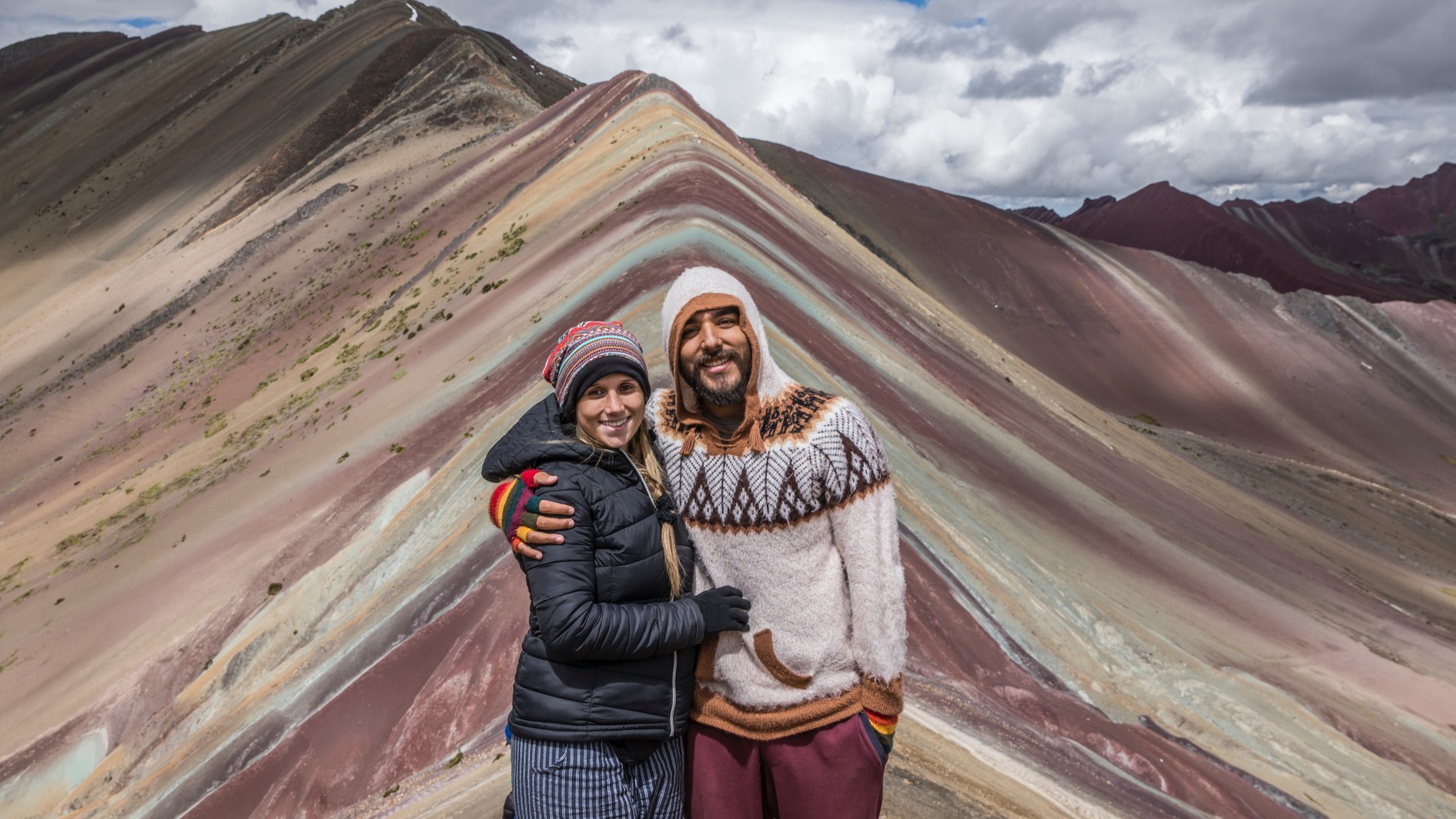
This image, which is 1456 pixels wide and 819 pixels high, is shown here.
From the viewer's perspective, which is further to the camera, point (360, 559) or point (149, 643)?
point (149, 643)

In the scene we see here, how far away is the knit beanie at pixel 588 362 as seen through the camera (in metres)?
2.57

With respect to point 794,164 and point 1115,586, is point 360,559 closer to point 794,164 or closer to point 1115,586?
point 1115,586

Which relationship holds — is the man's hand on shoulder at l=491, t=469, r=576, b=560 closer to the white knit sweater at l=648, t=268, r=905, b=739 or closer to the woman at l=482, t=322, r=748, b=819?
the woman at l=482, t=322, r=748, b=819

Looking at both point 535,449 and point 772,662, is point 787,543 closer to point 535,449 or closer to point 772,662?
point 772,662

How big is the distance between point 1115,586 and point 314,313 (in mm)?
17573

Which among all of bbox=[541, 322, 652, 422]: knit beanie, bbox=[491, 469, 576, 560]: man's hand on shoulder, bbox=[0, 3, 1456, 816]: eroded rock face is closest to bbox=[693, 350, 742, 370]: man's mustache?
bbox=[541, 322, 652, 422]: knit beanie

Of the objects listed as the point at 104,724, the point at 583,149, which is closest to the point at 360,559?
the point at 104,724

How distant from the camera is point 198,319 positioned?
77.2ft

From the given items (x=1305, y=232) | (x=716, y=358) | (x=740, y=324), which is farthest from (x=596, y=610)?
(x=1305, y=232)

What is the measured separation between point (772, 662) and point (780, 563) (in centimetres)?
31

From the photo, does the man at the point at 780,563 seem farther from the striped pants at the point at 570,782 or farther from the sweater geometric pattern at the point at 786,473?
the striped pants at the point at 570,782

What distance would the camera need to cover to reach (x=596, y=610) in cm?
240

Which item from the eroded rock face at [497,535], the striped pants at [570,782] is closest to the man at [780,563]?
the striped pants at [570,782]

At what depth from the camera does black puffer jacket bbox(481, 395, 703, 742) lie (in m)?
2.39
